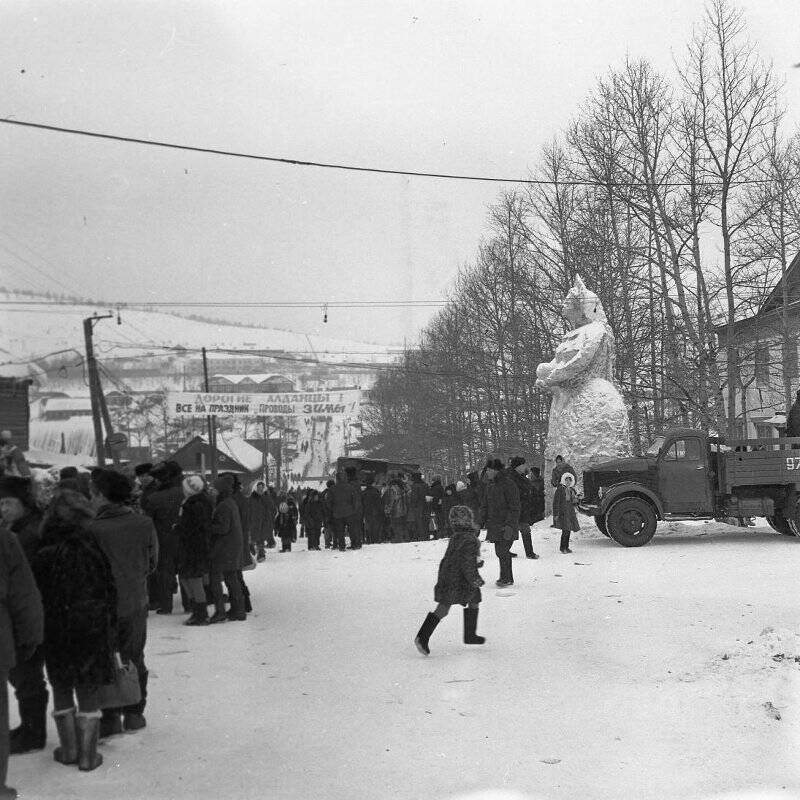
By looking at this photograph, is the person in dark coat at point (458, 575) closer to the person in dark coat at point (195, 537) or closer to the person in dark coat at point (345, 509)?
the person in dark coat at point (195, 537)

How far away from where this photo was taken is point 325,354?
79.4 feet

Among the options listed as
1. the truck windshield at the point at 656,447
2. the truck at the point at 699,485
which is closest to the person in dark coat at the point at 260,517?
the truck at the point at 699,485

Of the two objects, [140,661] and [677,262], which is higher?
[677,262]

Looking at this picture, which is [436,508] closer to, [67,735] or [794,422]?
[794,422]

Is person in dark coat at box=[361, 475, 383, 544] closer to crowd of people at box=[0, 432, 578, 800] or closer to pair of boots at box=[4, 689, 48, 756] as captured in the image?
crowd of people at box=[0, 432, 578, 800]

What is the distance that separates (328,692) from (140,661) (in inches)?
54.4

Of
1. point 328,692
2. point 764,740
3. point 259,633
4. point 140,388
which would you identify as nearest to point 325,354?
point 140,388

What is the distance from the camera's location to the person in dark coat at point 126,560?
5906mm

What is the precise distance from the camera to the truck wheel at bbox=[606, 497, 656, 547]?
15.9 m

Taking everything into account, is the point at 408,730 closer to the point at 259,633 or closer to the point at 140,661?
the point at 140,661

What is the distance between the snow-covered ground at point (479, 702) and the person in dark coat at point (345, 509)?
689 cm

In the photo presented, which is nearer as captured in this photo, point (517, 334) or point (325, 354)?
point (325, 354)

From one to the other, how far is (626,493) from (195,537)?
349 inches

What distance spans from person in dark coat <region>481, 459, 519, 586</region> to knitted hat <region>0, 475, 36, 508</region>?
19.9 feet
